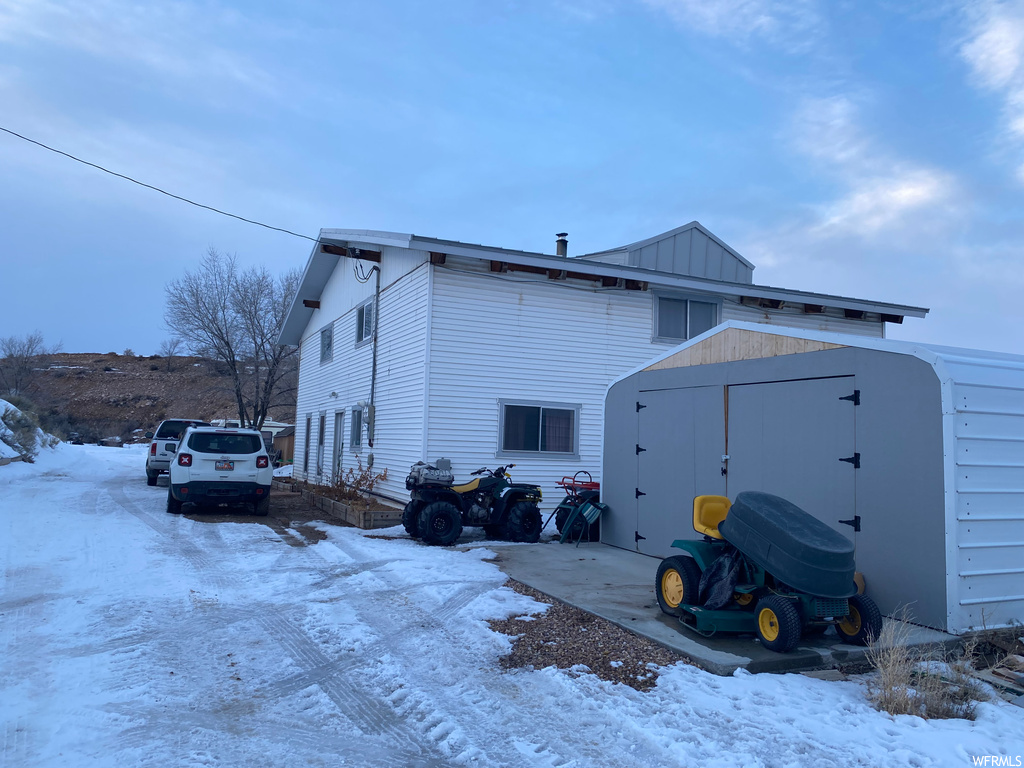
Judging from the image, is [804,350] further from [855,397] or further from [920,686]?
[920,686]

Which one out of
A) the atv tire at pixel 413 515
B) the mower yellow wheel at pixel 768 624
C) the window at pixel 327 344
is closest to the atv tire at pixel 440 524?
Result: the atv tire at pixel 413 515

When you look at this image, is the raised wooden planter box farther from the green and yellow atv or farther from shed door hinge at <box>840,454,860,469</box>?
shed door hinge at <box>840,454,860,469</box>

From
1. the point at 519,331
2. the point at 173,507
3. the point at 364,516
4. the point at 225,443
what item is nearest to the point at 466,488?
the point at 364,516

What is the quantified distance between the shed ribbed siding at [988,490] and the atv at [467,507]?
621cm

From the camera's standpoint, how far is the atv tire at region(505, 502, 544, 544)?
445 inches

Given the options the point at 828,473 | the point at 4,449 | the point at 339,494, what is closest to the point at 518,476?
the point at 339,494

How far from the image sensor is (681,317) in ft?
52.1

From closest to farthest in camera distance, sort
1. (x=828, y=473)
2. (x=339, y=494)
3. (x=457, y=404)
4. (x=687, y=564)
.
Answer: (x=687, y=564) < (x=828, y=473) < (x=457, y=404) < (x=339, y=494)

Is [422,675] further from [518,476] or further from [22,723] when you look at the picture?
[518,476]

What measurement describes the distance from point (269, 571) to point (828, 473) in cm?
647

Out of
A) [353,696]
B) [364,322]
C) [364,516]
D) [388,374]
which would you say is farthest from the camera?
[364,322]

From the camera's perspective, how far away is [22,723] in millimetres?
4102

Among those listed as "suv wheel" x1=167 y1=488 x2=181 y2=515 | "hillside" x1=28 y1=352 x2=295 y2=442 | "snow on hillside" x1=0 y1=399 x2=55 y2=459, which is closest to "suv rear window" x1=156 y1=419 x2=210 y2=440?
"snow on hillside" x1=0 y1=399 x2=55 y2=459

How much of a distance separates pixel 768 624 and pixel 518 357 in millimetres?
8857
